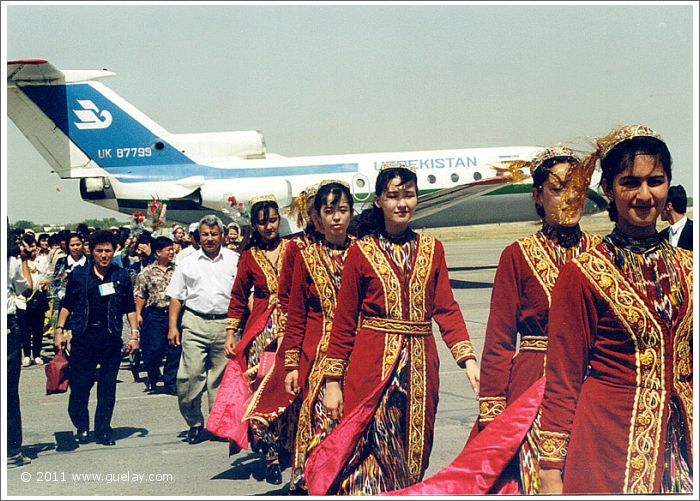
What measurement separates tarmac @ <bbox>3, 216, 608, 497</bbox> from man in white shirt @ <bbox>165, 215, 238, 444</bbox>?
1.08 feet

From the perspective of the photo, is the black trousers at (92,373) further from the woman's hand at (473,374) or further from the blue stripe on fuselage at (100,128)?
the blue stripe on fuselage at (100,128)

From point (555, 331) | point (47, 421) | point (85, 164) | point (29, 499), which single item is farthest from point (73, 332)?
point (85, 164)

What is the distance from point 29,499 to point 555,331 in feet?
9.98

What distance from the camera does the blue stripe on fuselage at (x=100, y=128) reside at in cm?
2009

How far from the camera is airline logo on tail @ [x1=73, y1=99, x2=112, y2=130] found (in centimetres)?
2014

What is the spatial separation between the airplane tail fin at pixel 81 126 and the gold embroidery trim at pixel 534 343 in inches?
657

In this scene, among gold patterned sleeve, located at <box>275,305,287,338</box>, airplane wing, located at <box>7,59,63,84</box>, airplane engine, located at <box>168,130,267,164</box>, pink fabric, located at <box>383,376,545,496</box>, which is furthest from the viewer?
airplane wing, located at <box>7,59,63,84</box>

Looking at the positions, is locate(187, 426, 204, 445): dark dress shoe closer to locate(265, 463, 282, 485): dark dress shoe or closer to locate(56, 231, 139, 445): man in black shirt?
locate(56, 231, 139, 445): man in black shirt

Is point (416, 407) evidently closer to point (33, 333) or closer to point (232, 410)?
point (232, 410)

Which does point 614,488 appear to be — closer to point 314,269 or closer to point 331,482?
point 331,482

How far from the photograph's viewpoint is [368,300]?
4531 millimetres

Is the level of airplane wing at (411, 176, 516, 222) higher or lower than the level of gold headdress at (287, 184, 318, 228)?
higher

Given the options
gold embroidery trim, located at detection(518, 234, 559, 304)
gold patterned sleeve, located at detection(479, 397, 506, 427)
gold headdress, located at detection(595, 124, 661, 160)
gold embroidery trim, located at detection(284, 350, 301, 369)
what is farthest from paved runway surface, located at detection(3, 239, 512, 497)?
gold headdress, located at detection(595, 124, 661, 160)

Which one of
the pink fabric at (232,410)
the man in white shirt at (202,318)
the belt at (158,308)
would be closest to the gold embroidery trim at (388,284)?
the pink fabric at (232,410)
